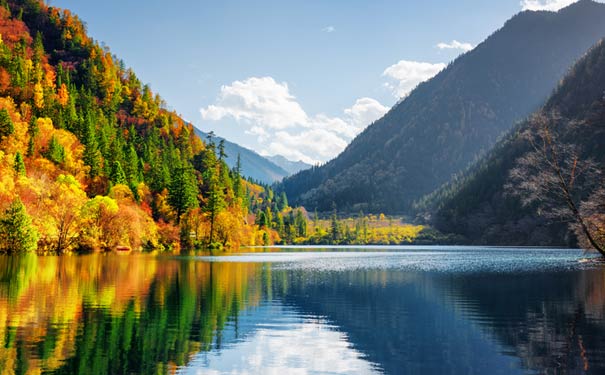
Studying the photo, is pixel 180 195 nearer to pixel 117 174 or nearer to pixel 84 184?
pixel 117 174

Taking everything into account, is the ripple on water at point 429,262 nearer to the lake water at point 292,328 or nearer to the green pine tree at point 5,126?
the lake water at point 292,328

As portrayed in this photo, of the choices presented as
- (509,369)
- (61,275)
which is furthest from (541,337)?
(61,275)

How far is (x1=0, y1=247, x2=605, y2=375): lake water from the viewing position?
19.8 m

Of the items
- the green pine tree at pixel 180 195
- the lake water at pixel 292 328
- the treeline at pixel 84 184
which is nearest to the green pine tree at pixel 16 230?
the treeline at pixel 84 184

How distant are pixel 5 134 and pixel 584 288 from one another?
11863 cm

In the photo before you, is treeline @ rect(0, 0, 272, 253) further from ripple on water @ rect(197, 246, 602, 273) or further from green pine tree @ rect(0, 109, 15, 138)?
ripple on water @ rect(197, 246, 602, 273)

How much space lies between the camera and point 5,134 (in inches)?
4875

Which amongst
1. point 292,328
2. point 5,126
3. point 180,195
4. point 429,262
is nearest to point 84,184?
point 5,126

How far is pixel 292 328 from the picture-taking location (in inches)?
1097

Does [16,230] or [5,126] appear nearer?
[16,230]

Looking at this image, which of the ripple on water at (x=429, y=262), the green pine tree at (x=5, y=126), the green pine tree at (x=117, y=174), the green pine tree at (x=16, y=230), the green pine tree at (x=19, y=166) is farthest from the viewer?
the green pine tree at (x=117, y=174)

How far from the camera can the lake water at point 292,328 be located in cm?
1978

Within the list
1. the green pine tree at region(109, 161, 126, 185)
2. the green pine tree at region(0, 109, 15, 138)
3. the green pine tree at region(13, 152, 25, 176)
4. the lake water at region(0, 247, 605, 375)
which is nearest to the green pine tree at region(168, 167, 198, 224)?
the green pine tree at region(109, 161, 126, 185)

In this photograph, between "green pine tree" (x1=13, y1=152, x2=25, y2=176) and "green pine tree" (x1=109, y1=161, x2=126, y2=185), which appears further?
"green pine tree" (x1=109, y1=161, x2=126, y2=185)
